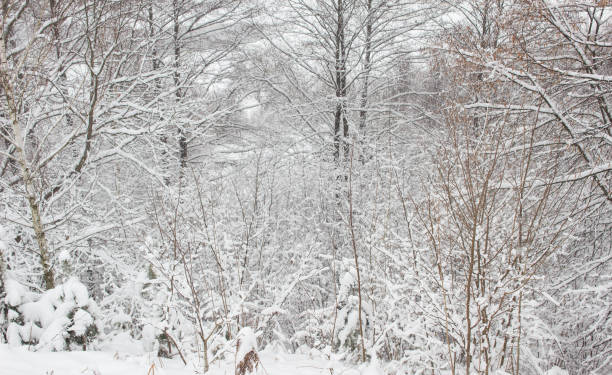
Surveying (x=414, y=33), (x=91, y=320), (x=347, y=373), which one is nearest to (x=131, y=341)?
(x=91, y=320)

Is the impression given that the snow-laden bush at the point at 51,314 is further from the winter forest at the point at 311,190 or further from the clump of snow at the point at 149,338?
the clump of snow at the point at 149,338

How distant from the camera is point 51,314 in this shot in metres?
3.52

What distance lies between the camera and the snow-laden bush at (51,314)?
11.3 ft

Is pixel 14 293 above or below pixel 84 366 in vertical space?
above

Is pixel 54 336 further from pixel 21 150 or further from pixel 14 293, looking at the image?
pixel 21 150

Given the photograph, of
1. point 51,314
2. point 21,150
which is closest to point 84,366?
point 51,314

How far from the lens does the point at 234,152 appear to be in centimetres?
921

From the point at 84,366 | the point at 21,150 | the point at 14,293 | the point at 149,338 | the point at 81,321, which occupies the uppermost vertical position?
the point at 21,150

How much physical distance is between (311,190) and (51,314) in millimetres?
5451

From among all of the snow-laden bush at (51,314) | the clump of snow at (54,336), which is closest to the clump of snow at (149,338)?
the snow-laden bush at (51,314)

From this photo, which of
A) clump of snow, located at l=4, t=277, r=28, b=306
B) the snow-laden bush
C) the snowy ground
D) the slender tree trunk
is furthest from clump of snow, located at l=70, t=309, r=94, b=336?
the slender tree trunk

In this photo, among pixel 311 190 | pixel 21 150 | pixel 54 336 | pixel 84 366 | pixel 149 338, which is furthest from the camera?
pixel 311 190

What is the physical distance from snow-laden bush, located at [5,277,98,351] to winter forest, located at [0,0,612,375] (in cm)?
2

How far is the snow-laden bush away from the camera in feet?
11.3
